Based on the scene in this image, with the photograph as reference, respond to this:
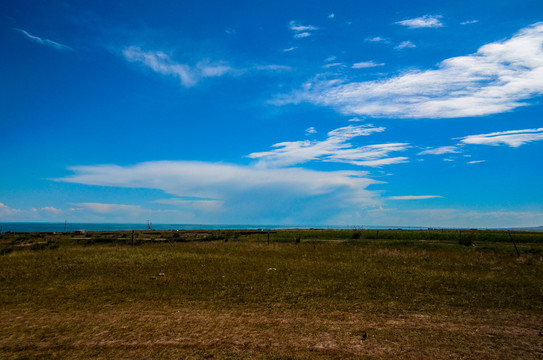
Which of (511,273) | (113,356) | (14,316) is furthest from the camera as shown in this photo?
(511,273)

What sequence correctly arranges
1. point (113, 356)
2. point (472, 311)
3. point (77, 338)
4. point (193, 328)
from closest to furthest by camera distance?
point (113, 356) < point (77, 338) < point (193, 328) < point (472, 311)

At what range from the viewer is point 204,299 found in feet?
37.8

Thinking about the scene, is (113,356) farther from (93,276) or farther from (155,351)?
(93,276)

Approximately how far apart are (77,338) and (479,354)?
9522 millimetres

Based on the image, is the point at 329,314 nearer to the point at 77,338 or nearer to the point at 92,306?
the point at 77,338

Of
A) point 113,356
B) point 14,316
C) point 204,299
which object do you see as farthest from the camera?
point 204,299

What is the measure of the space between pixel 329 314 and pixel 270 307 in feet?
6.60

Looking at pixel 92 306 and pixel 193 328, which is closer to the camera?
pixel 193 328

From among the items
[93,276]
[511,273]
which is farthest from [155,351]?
[511,273]

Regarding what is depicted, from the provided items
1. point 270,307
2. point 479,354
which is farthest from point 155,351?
point 479,354

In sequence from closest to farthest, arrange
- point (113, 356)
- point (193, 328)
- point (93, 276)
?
point (113, 356) < point (193, 328) < point (93, 276)

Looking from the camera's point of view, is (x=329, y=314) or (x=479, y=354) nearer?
(x=479, y=354)

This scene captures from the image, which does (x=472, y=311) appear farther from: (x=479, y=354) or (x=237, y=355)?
(x=237, y=355)

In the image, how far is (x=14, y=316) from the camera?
30.9ft
